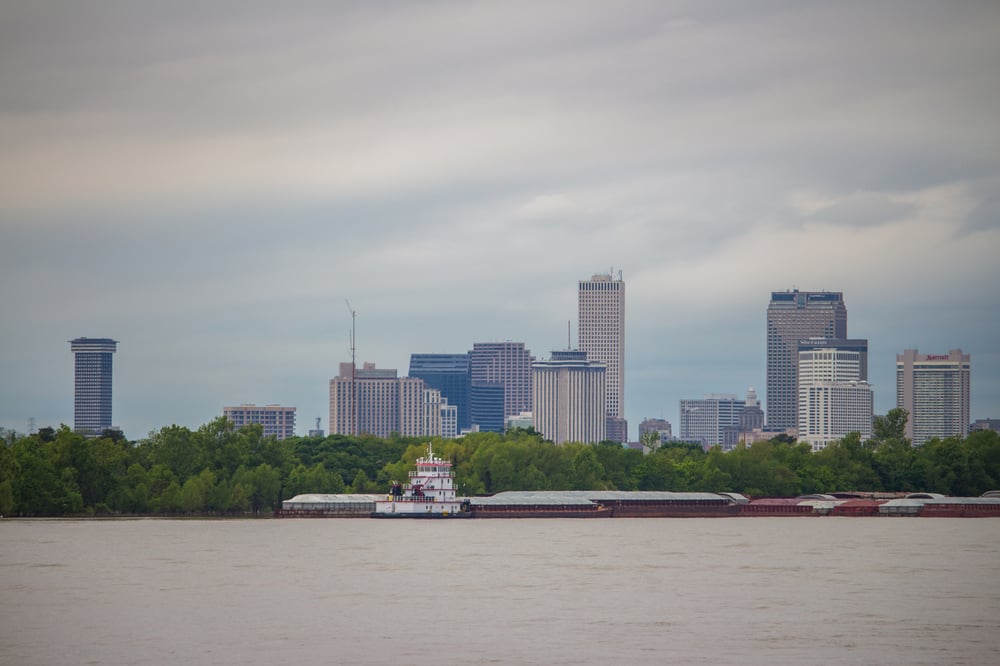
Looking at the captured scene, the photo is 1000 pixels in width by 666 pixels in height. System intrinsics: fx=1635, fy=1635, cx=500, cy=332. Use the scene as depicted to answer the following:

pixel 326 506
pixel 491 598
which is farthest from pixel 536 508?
pixel 491 598

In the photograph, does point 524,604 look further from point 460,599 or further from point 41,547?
point 41,547

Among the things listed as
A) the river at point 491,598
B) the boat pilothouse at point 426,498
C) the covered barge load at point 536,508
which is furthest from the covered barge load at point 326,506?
the river at point 491,598

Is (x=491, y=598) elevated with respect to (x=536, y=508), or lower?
lower

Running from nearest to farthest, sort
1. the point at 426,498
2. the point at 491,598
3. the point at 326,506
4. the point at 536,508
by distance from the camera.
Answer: the point at 491,598, the point at 326,506, the point at 426,498, the point at 536,508

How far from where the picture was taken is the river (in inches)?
2899

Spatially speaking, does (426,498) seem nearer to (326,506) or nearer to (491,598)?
(326,506)

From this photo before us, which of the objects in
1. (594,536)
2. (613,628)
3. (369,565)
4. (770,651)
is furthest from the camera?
(594,536)

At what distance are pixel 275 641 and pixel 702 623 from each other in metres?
21.7

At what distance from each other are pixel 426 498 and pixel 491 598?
99.9 meters

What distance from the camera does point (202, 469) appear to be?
648 feet

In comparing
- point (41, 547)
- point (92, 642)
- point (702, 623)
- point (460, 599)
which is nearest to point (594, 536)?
point (41, 547)

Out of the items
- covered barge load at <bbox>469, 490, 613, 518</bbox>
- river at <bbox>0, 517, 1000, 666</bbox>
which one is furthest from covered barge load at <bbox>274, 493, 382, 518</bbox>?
river at <bbox>0, 517, 1000, 666</bbox>

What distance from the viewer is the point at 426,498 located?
193000 millimetres

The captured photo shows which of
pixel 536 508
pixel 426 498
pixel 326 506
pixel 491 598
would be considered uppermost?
pixel 426 498
